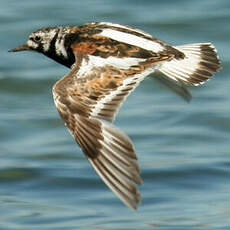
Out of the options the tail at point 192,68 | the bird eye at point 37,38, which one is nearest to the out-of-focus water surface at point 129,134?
the tail at point 192,68

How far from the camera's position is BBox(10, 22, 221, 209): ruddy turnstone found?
18.3 feet

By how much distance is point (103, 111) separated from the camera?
5957mm

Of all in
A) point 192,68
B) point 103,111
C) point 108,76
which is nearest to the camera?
point 103,111

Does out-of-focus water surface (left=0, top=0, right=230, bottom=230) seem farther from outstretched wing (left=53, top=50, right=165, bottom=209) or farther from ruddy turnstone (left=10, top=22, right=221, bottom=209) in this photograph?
outstretched wing (left=53, top=50, right=165, bottom=209)

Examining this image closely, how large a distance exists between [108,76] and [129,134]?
2.68 meters

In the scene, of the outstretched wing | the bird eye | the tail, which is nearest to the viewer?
the outstretched wing

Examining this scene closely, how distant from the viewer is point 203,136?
9.05 metres

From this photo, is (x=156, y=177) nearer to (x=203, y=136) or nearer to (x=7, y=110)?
(x=203, y=136)

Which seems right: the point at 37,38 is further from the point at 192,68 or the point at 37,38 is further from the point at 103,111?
the point at 103,111

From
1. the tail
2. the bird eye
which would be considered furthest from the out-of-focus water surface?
the bird eye

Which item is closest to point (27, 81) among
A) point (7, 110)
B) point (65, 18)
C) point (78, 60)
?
point (7, 110)

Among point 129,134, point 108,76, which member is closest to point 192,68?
point 108,76

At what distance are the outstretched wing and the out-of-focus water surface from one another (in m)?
1.25

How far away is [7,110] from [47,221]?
8.62 feet
